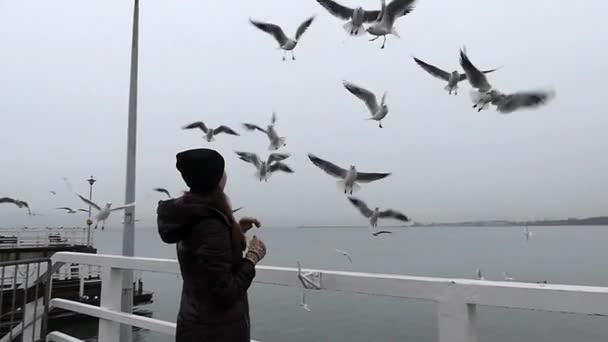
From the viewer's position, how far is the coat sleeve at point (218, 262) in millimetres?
1683

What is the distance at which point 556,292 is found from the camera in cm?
137

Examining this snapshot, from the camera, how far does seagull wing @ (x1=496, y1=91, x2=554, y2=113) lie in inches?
153

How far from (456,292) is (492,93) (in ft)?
10.9

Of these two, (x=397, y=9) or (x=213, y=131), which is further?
(x=213, y=131)

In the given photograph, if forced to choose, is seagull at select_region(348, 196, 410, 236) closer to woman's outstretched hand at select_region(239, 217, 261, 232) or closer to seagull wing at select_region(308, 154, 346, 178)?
seagull wing at select_region(308, 154, 346, 178)

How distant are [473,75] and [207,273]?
12.9ft

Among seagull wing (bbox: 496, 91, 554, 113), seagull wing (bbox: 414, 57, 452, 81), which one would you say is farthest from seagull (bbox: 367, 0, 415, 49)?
seagull wing (bbox: 496, 91, 554, 113)

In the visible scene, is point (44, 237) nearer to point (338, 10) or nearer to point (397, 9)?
point (338, 10)

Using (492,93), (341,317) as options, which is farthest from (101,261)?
(341,317)

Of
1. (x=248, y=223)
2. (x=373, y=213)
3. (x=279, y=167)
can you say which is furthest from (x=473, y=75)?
(x=248, y=223)

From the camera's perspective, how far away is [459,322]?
162cm

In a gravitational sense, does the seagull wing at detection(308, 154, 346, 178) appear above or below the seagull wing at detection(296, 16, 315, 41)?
below

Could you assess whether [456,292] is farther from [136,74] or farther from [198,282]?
[136,74]

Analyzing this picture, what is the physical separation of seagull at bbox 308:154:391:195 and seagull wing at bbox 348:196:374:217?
0.44ft
